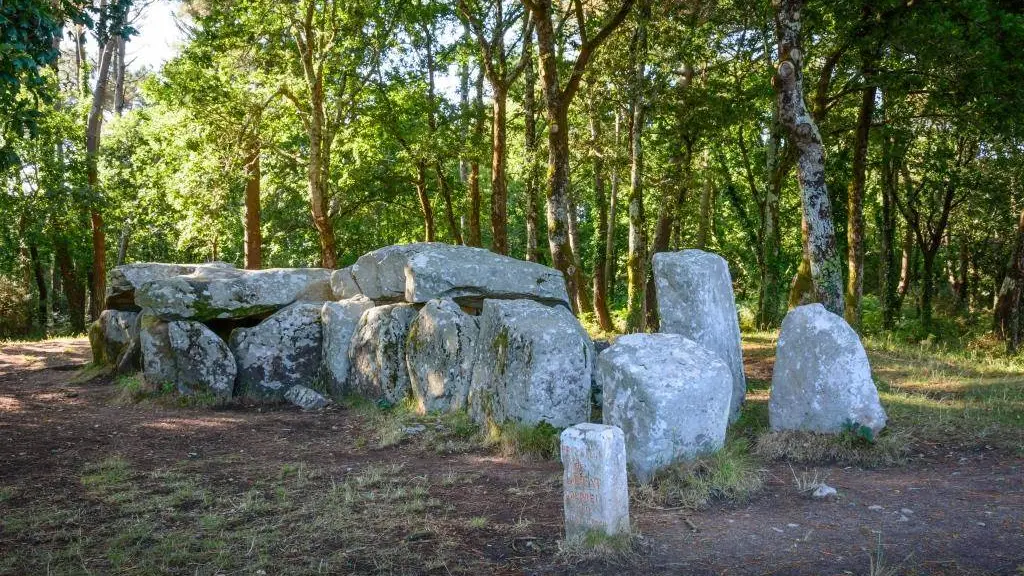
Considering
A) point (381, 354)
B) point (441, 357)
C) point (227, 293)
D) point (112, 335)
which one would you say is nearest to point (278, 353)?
point (227, 293)

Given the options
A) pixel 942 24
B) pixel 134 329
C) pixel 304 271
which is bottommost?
pixel 134 329

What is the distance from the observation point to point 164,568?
419 centimetres

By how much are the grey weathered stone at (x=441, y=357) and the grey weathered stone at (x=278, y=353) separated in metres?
2.10

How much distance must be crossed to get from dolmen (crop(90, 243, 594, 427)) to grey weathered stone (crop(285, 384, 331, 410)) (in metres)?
0.02

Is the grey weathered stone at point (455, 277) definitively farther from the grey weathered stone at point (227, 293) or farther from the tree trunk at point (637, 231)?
the tree trunk at point (637, 231)

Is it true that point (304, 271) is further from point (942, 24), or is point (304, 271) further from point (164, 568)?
point (942, 24)

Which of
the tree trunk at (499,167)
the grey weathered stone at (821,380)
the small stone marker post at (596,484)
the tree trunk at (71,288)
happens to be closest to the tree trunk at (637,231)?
the tree trunk at (499,167)

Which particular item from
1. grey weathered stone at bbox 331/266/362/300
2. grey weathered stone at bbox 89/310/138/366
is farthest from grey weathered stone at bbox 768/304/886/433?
grey weathered stone at bbox 89/310/138/366

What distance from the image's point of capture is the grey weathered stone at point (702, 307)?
758 centimetres

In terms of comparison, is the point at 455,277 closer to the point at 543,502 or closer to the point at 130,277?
the point at 543,502

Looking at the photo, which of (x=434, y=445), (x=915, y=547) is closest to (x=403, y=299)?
(x=434, y=445)

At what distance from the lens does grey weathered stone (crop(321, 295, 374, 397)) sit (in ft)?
33.2

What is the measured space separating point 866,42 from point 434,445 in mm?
8987

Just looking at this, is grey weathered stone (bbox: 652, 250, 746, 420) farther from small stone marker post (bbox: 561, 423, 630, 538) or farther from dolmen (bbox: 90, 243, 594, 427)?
small stone marker post (bbox: 561, 423, 630, 538)
